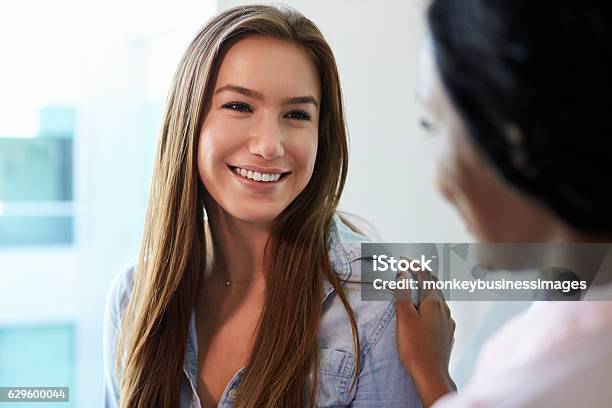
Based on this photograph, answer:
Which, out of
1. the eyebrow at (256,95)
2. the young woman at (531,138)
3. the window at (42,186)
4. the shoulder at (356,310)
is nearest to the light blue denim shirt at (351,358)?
the shoulder at (356,310)

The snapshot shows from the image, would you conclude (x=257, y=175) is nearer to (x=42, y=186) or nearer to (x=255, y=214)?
(x=255, y=214)

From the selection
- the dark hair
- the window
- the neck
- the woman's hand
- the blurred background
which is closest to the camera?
the dark hair

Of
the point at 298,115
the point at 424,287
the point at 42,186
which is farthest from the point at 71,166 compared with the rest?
the point at 424,287

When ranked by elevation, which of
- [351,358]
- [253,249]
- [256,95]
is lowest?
[351,358]

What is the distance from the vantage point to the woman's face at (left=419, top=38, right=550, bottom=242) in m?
0.42

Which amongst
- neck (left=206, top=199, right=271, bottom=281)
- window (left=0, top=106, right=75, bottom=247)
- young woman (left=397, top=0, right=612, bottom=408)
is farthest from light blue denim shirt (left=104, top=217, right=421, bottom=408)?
window (left=0, top=106, right=75, bottom=247)

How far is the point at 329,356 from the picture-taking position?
3.29 feet

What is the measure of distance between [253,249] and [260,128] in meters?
0.20

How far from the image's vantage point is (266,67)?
971 millimetres

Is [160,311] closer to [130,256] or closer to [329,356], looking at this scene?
[329,356]

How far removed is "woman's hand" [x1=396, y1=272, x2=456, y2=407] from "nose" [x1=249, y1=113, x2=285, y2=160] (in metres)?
0.25

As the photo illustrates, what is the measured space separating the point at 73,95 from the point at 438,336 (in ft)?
6.20

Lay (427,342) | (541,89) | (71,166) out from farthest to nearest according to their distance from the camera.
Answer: (71,166)
(427,342)
(541,89)

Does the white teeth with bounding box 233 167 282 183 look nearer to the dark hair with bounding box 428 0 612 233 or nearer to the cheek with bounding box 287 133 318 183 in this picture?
the cheek with bounding box 287 133 318 183
